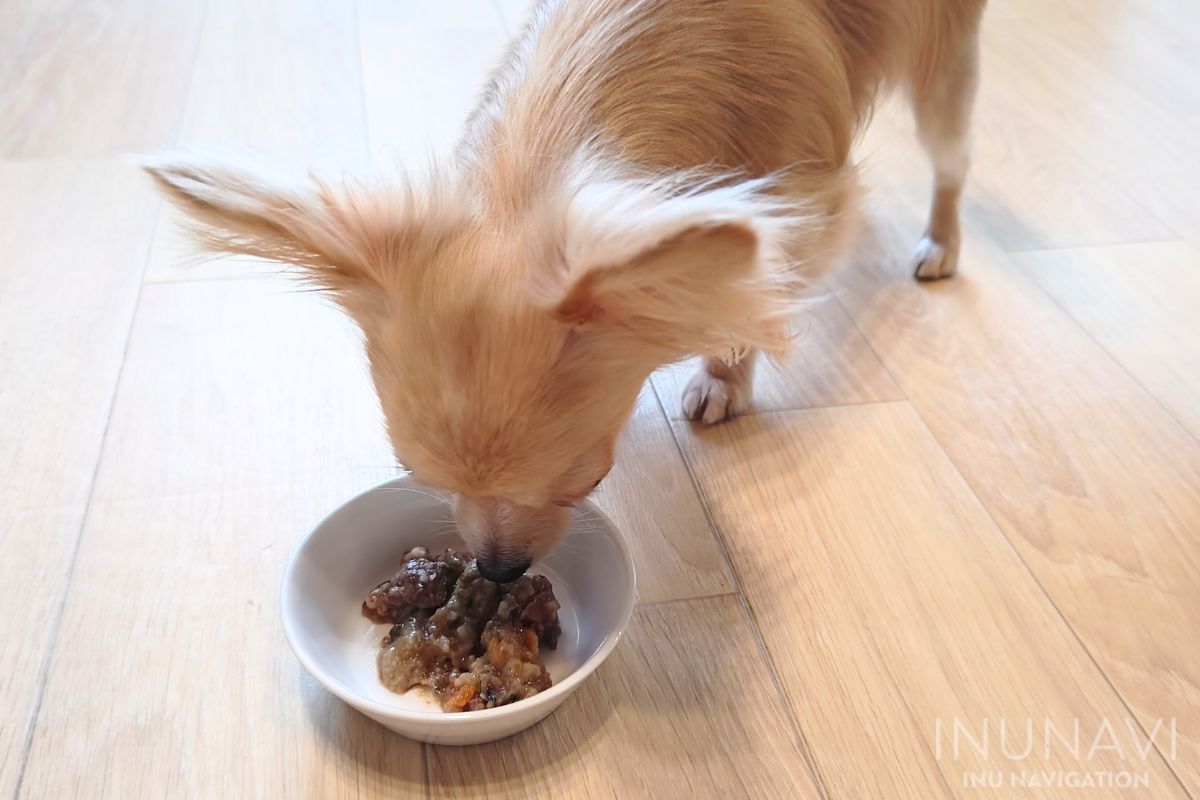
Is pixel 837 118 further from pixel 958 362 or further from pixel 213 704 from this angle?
pixel 213 704

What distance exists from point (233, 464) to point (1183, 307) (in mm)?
1781

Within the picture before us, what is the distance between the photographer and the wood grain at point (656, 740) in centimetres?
117

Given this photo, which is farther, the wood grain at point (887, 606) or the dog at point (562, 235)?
the wood grain at point (887, 606)

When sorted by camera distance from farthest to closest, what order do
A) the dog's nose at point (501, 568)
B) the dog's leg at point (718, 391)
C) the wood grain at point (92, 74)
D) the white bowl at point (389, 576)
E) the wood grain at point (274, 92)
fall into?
the wood grain at point (92, 74) → the wood grain at point (274, 92) → the dog's leg at point (718, 391) → the dog's nose at point (501, 568) → the white bowl at point (389, 576)

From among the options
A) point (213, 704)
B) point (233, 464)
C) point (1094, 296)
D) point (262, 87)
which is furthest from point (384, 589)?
point (262, 87)

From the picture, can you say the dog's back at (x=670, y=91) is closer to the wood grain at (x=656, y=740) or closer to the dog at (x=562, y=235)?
the dog at (x=562, y=235)

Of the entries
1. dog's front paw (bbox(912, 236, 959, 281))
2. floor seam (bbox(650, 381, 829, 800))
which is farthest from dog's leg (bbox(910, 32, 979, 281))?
floor seam (bbox(650, 381, 829, 800))

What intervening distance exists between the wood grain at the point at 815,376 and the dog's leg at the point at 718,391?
0.04 metres

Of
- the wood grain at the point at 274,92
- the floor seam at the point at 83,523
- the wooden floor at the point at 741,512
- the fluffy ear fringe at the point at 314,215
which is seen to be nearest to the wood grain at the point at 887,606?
the wooden floor at the point at 741,512

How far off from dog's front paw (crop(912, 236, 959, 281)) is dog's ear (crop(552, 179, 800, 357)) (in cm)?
107

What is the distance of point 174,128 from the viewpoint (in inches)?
102

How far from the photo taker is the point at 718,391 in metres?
1.71

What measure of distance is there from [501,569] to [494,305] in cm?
37

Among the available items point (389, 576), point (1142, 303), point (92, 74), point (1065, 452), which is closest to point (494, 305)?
point (389, 576)
